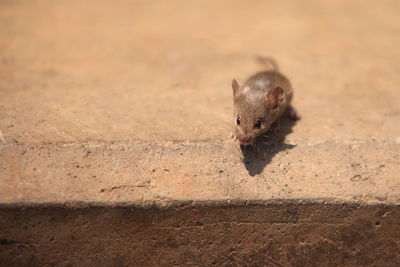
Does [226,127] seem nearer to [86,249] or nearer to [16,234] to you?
[86,249]

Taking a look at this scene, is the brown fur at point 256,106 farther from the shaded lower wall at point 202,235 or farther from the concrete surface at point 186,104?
the shaded lower wall at point 202,235

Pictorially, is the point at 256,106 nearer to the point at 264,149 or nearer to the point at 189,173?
the point at 264,149

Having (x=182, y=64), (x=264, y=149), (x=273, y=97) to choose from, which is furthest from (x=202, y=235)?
(x=182, y=64)

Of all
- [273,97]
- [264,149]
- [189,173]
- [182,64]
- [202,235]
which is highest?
[273,97]

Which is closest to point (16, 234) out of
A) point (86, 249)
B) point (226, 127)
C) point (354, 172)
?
point (86, 249)

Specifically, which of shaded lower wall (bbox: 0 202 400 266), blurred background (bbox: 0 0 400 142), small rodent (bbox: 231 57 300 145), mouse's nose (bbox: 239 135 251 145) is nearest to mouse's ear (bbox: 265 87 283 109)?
small rodent (bbox: 231 57 300 145)

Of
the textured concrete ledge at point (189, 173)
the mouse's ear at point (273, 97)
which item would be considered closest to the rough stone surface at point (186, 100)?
the textured concrete ledge at point (189, 173)

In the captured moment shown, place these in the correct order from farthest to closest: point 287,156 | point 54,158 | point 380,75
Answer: point 380,75, point 287,156, point 54,158
